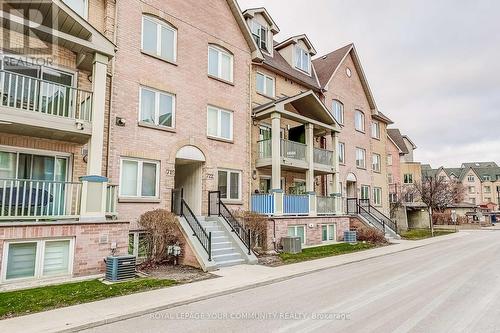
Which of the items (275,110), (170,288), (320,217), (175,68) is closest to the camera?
(170,288)

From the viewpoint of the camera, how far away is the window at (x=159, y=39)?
14.4 meters

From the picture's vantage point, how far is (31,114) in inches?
372

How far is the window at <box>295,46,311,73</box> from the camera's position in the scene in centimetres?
2353

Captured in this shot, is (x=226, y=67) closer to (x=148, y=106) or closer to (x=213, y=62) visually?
(x=213, y=62)

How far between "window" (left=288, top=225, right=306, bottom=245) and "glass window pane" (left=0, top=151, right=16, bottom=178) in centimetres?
1197

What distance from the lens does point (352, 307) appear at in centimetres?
740

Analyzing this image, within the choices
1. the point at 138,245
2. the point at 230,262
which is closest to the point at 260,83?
the point at 230,262

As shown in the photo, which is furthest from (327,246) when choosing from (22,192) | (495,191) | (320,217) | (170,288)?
(495,191)

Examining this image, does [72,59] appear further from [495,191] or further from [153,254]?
[495,191]

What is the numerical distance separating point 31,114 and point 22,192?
2.23 metres

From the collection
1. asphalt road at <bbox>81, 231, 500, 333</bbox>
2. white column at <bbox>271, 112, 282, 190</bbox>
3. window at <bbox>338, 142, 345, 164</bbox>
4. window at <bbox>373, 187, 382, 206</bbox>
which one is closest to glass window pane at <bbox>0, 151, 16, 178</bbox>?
asphalt road at <bbox>81, 231, 500, 333</bbox>

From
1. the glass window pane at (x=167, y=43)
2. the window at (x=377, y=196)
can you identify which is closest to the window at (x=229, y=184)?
the glass window pane at (x=167, y=43)

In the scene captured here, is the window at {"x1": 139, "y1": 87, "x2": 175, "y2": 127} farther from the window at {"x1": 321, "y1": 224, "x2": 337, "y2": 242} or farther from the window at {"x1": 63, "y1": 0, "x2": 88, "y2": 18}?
the window at {"x1": 321, "y1": 224, "x2": 337, "y2": 242}

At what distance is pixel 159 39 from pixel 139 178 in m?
6.36
